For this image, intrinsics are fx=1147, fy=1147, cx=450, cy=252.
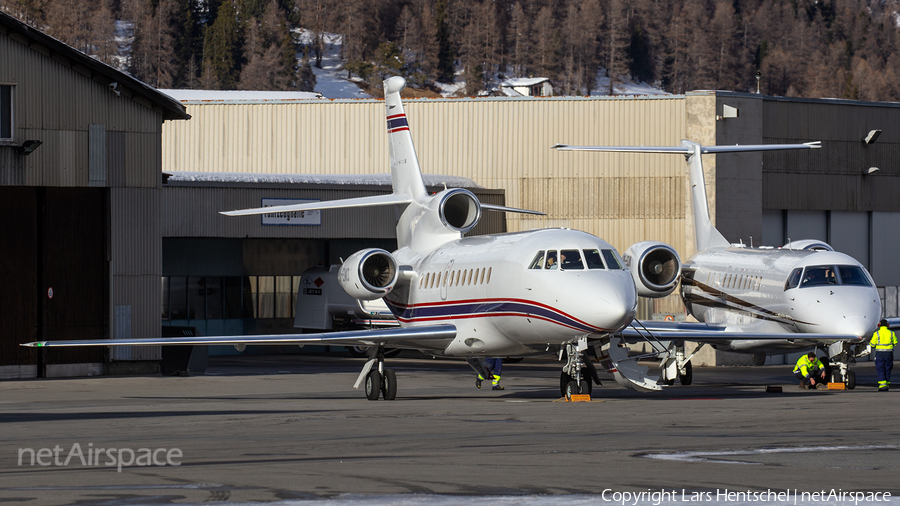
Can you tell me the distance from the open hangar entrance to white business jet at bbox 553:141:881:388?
13253 mm

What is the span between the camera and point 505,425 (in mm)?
16078

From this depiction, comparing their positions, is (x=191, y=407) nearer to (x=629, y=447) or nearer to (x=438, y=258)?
(x=438, y=258)

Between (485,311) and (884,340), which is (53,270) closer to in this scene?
(485,311)

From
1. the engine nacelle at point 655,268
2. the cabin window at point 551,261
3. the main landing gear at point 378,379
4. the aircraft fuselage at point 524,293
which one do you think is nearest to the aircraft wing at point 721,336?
the engine nacelle at point 655,268

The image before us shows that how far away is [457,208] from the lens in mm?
25875

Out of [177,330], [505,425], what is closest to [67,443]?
[505,425]

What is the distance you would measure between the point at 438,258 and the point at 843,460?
13.1 metres

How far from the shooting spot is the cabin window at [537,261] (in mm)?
20289

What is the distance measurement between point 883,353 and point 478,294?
10.3 meters

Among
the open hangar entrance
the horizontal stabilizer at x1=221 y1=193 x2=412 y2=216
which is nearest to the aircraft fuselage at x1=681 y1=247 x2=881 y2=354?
the horizontal stabilizer at x1=221 y1=193 x2=412 y2=216

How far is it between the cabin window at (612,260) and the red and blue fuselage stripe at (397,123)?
29.7ft

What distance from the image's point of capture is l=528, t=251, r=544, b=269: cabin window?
2029cm

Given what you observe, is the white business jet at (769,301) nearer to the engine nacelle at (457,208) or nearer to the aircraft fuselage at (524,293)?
the aircraft fuselage at (524,293)

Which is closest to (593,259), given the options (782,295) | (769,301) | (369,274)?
(369,274)
